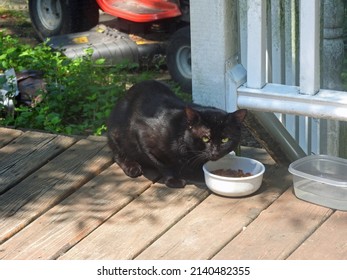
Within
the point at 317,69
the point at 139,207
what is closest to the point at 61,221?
the point at 139,207

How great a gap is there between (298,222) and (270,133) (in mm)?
634

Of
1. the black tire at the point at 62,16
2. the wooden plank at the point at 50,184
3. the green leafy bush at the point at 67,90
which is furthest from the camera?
the black tire at the point at 62,16

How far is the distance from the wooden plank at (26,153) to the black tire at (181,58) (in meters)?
2.36

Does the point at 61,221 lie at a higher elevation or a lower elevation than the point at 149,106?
lower

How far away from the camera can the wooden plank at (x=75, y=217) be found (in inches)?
152

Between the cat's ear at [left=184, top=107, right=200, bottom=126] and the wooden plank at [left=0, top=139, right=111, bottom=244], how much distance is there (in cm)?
63

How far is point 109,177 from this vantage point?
4.55m

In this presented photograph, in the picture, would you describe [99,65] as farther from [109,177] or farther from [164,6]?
[109,177]

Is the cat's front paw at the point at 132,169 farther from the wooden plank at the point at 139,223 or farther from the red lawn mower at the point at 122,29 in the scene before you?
the red lawn mower at the point at 122,29

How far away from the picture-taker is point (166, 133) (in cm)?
440

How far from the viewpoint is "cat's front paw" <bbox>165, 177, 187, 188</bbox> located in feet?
Result: 14.4

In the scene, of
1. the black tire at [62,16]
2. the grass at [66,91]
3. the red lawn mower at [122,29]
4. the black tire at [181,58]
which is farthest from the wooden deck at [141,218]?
the black tire at [62,16]

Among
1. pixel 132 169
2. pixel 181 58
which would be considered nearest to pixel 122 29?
pixel 181 58
